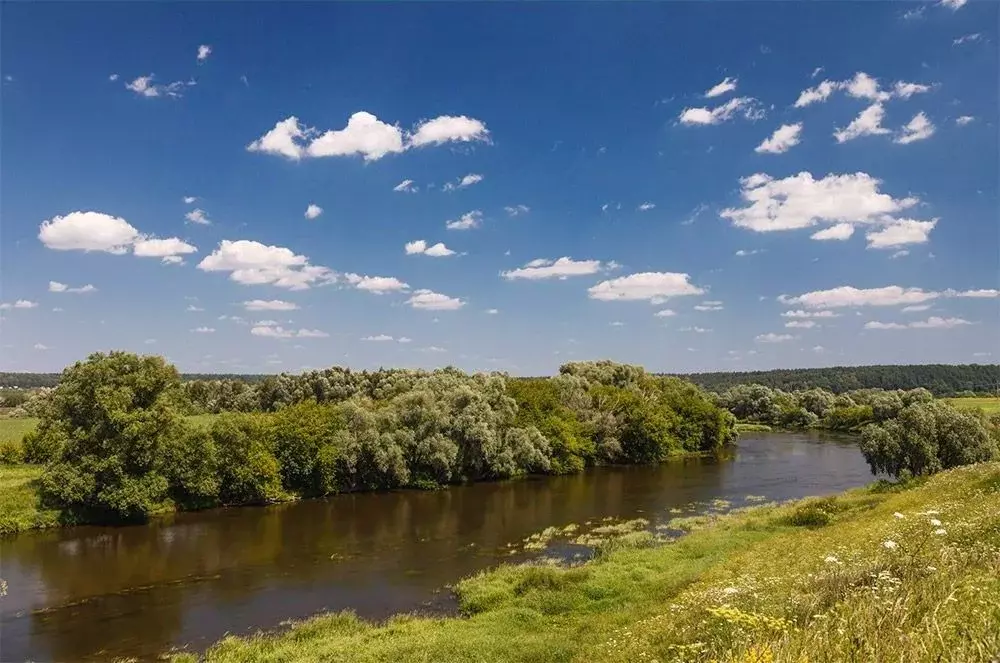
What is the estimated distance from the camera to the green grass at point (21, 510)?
38.9 metres

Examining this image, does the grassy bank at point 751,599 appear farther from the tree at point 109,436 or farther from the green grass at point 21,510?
the green grass at point 21,510

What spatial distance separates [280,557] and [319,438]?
775 inches

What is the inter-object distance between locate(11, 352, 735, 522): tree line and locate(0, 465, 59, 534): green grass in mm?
976

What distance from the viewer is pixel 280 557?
Answer: 1355 inches

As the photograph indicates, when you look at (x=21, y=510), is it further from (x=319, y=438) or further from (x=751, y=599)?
(x=751, y=599)

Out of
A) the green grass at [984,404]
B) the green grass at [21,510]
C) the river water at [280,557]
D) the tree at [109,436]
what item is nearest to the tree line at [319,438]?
the tree at [109,436]

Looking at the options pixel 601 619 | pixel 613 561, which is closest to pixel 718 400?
pixel 613 561

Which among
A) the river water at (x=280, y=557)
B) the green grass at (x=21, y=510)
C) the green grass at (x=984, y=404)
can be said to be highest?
the green grass at (x=984, y=404)

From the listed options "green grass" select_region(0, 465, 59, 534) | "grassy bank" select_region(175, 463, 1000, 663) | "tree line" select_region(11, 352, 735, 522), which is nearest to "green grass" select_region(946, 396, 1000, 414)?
"tree line" select_region(11, 352, 735, 522)

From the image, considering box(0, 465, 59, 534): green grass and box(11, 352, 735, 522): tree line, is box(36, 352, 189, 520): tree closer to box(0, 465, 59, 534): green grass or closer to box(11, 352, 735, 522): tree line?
box(11, 352, 735, 522): tree line

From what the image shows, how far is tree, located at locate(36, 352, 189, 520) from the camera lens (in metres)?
41.1

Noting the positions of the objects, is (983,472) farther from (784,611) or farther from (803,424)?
(803,424)

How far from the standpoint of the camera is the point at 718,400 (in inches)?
5113

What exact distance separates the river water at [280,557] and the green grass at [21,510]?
109 cm
